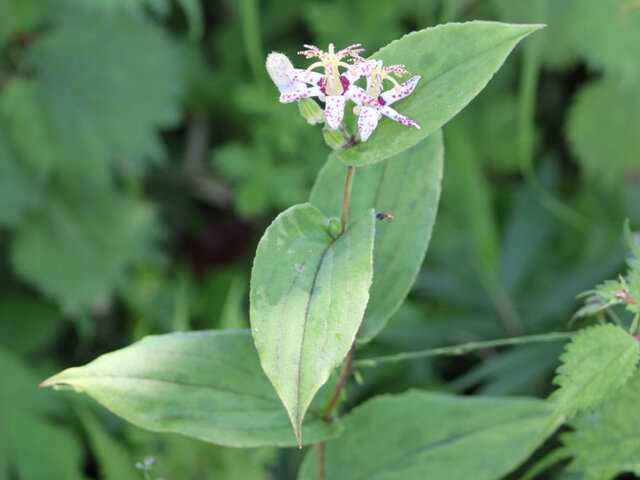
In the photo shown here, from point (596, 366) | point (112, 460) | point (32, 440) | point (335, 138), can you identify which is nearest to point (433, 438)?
point (596, 366)

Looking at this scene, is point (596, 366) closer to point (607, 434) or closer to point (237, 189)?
point (607, 434)

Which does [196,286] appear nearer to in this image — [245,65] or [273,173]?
[273,173]

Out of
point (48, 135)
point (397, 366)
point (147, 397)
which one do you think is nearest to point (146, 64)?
point (48, 135)

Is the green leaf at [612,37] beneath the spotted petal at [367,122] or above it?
above

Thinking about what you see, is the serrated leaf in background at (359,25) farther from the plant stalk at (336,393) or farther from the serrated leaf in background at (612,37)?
the plant stalk at (336,393)

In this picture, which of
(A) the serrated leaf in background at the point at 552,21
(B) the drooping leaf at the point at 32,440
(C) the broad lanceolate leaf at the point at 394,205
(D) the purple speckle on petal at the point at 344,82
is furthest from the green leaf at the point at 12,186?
(A) the serrated leaf in background at the point at 552,21

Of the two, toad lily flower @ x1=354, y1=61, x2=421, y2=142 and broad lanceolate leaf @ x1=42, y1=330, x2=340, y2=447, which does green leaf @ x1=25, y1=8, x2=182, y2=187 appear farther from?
toad lily flower @ x1=354, y1=61, x2=421, y2=142
